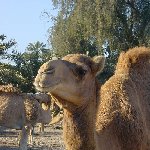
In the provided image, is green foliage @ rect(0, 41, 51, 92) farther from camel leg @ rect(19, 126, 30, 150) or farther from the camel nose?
the camel nose

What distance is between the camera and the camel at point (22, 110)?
539 inches

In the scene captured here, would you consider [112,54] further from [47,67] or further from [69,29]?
[47,67]

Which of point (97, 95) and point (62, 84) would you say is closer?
point (62, 84)

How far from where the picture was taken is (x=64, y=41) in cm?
2338

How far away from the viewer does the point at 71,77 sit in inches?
172

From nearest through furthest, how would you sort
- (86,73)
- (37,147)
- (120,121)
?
(86,73)
(120,121)
(37,147)

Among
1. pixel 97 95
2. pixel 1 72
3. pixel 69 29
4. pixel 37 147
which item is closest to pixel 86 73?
pixel 97 95

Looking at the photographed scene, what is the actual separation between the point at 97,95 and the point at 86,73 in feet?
0.80

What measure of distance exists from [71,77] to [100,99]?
50 cm

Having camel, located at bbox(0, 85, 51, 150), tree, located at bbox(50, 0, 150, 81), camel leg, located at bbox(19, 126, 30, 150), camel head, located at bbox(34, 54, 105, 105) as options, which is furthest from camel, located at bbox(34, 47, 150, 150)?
tree, located at bbox(50, 0, 150, 81)

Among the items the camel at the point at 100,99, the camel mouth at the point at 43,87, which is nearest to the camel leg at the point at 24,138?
the camel at the point at 100,99

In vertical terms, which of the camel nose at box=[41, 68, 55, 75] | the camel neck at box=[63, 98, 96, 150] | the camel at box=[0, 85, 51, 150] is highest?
the camel at box=[0, 85, 51, 150]

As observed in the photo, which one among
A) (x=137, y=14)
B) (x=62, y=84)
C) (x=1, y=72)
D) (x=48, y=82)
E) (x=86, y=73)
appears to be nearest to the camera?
(x=48, y=82)

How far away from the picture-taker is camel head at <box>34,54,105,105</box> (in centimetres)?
392
